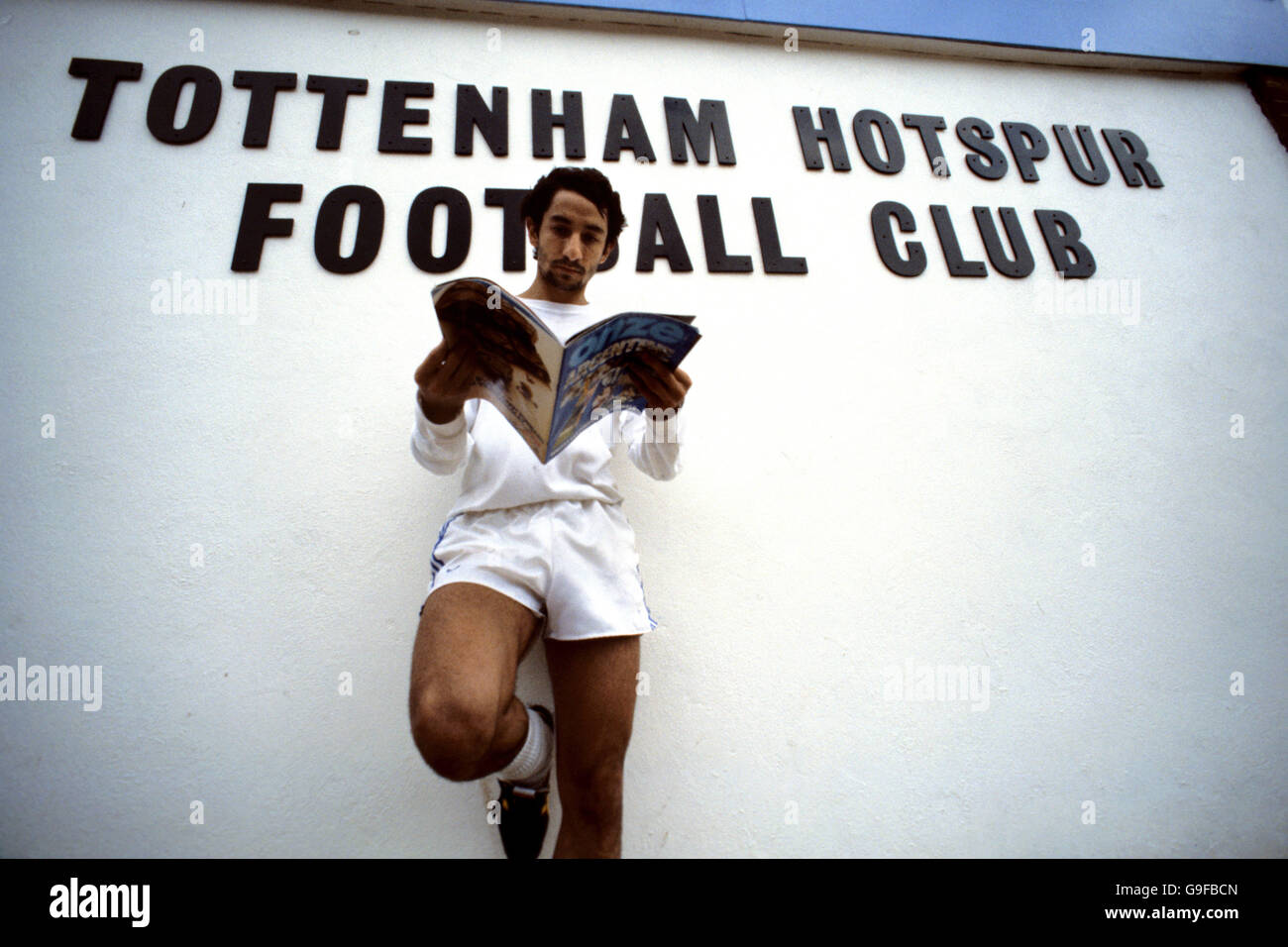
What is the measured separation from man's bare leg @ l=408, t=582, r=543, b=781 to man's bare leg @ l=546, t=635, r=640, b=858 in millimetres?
63

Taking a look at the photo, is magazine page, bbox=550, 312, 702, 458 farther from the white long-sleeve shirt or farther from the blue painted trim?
the blue painted trim

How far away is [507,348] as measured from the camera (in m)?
0.88

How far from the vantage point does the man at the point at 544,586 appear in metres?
0.91

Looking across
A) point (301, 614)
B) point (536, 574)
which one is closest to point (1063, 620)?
point (536, 574)

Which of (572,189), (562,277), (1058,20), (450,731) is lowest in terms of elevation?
(450,731)

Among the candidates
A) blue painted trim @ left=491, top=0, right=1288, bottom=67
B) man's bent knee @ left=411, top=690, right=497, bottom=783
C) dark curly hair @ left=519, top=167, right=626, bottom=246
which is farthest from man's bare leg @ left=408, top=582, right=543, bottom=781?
blue painted trim @ left=491, top=0, right=1288, bottom=67

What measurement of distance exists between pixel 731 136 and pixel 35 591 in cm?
218

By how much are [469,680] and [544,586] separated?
0.68 feet

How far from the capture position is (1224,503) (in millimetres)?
1611

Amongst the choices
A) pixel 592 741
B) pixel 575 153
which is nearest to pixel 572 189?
pixel 575 153

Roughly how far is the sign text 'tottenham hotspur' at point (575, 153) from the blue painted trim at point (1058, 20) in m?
0.34

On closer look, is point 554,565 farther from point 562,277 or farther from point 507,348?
point 562,277

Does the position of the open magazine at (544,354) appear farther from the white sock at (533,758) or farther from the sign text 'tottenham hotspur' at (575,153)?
the sign text 'tottenham hotspur' at (575,153)

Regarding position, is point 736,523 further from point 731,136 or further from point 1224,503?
point 1224,503
